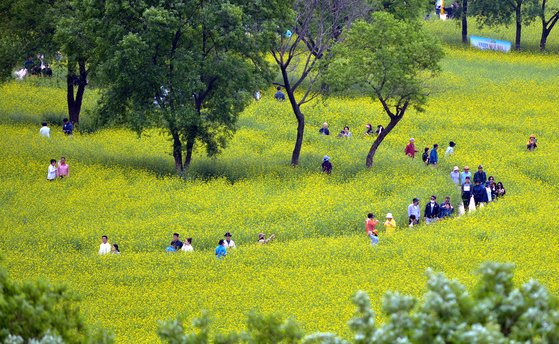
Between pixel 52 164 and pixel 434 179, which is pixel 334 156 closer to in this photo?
pixel 434 179

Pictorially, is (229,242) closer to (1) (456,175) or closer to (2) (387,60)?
(1) (456,175)

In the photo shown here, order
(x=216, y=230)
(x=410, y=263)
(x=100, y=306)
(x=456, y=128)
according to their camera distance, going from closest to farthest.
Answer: (x=100, y=306) → (x=410, y=263) → (x=216, y=230) → (x=456, y=128)

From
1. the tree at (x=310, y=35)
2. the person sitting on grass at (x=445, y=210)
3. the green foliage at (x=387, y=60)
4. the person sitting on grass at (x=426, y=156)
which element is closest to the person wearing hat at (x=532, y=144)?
the person sitting on grass at (x=426, y=156)

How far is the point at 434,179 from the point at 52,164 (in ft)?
44.7

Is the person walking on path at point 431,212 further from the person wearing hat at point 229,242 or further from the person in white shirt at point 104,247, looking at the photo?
the person in white shirt at point 104,247

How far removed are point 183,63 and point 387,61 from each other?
784cm

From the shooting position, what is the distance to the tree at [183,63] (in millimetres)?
37906

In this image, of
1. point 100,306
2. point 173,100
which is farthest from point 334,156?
point 100,306

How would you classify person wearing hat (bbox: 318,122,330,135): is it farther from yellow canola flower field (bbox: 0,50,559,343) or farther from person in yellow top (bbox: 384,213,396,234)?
person in yellow top (bbox: 384,213,396,234)

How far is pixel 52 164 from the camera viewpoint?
1441 inches

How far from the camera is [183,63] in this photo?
125 ft

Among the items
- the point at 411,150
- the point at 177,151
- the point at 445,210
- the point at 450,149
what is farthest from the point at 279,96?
the point at 445,210

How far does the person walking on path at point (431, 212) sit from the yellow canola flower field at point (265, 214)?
1.34ft

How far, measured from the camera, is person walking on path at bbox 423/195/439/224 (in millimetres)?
32469
